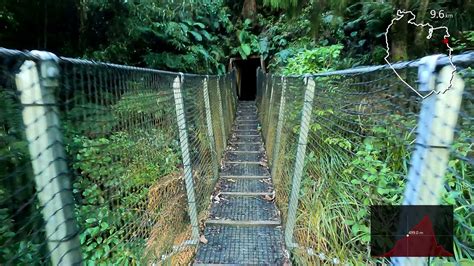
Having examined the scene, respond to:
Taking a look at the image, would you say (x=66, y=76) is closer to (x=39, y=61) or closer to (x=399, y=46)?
(x=39, y=61)

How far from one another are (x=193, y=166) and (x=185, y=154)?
0.91ft

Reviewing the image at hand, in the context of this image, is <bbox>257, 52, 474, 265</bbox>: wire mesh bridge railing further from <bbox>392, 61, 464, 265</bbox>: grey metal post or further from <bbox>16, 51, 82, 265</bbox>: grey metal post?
<bbox>16, 51, 82, 265</bbox>: grey metal post

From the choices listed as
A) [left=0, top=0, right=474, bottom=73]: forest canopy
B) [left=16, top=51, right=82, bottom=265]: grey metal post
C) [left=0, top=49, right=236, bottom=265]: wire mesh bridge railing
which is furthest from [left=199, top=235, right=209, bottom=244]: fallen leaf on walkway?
[left=0, top=0, right=474, bottom=73]: forest canopy

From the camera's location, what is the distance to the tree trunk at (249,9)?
44.8 feet

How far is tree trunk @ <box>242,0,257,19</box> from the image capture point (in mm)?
13664

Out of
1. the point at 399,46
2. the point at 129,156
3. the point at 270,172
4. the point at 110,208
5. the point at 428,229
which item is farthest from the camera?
the point at 270,172

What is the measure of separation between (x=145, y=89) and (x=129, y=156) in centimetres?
46

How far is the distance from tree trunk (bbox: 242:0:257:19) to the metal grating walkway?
9696 millimetres

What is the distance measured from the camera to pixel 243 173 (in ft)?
16.0

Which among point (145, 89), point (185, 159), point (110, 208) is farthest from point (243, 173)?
point (110, 208)

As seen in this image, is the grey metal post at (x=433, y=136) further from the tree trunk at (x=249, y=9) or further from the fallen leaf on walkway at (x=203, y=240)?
the tree trunk at (x=249, y=9)

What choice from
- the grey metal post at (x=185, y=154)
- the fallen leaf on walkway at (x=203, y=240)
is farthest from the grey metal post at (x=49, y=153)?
the fallen leaf on walkway at (x=203, y=240)

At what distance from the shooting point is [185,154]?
9.29 feet

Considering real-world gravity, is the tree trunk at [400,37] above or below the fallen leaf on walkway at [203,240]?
above
